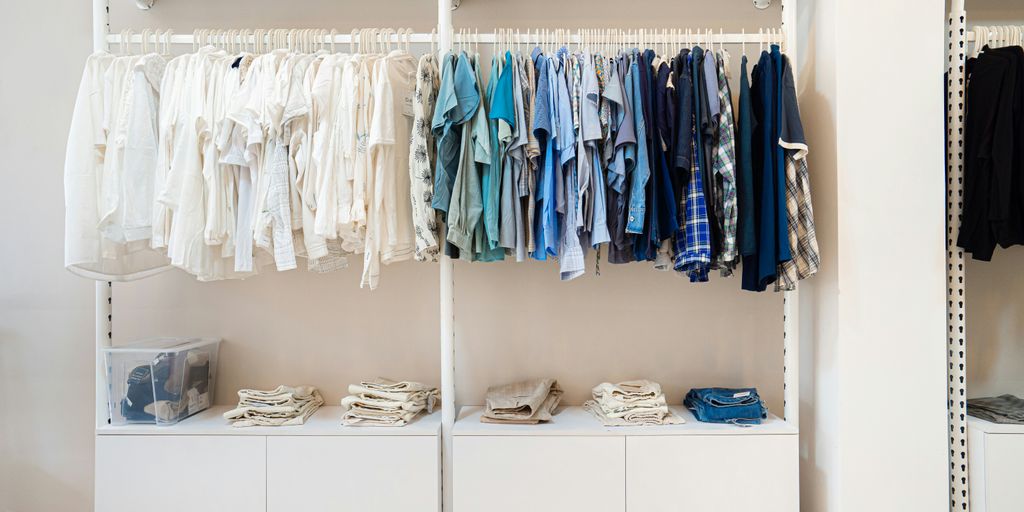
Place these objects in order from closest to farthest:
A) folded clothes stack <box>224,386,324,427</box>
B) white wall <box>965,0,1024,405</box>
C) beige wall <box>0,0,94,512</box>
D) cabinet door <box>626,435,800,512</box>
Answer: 1. cabinet door <box>626,435,800,512</box>
2. folded clothes stack <box>224,386,324,427</box>
3. white wall <box>965,0,1024,405</box>
4. beige wall <box>0,0,94,512</box>

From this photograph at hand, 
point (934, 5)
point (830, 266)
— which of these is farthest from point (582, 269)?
point (934, 5)

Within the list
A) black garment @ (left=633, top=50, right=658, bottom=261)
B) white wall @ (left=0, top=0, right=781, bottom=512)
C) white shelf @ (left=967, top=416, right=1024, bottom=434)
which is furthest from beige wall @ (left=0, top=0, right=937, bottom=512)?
white shelf @ (left=967, top=416, right=1024, bottom=434)

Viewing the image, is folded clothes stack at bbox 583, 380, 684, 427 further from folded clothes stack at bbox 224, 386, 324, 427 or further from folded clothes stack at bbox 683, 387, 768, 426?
folded clothes stack at bbox 224, 386, 324, 427

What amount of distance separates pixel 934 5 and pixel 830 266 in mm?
997

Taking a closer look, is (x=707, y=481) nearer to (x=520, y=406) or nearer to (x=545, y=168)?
(x=520, y=406)

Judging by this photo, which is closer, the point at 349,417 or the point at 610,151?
the point at 610,151

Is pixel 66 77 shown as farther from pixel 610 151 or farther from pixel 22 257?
pixel 610 151

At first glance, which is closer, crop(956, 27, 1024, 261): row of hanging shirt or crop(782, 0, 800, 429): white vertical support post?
crop(956, 27, 1024, 261): row of hanging shirt

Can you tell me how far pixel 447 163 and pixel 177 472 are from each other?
152 cm

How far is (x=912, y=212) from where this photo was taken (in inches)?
78.0

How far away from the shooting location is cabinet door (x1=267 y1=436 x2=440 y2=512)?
6.63 feet

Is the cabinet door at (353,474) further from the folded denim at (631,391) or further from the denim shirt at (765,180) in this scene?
the denim shirt at (765,180)

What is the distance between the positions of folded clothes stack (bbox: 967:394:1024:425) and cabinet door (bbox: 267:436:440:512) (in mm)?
2090

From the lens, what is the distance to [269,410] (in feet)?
6.96
